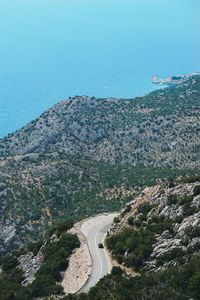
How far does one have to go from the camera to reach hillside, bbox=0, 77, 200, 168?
122 metres

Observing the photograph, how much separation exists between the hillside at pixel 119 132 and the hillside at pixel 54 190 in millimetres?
15859

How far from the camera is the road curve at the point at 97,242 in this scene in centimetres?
4116

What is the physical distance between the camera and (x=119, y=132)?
138250 mm

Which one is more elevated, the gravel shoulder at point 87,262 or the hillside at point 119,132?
the hillside at point 119,132

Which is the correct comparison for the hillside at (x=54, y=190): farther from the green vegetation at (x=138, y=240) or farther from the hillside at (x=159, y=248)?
the green vegetation at (x=138, y=240)

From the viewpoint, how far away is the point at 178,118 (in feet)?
433

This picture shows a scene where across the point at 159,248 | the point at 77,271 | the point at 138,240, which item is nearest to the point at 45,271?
the point at 77,271

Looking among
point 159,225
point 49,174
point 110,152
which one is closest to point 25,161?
point 49,174

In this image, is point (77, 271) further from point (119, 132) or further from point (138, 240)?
point (119, 132)

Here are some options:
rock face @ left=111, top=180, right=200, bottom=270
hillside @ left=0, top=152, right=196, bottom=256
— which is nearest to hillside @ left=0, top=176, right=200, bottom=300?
rock face @ left=111, top=180, right=200, bottom=270

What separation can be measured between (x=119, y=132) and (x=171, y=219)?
94.0 m

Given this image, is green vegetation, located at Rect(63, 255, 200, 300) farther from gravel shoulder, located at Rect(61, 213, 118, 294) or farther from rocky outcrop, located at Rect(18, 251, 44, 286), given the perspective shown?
rocky outcrop, located at Rect(18, 251, 44, 286)

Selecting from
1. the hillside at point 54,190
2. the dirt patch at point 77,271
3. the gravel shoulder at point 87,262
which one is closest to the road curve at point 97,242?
the gravel shoulder at point 87,262

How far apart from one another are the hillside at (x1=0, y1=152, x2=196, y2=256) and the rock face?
22095 millimetres
